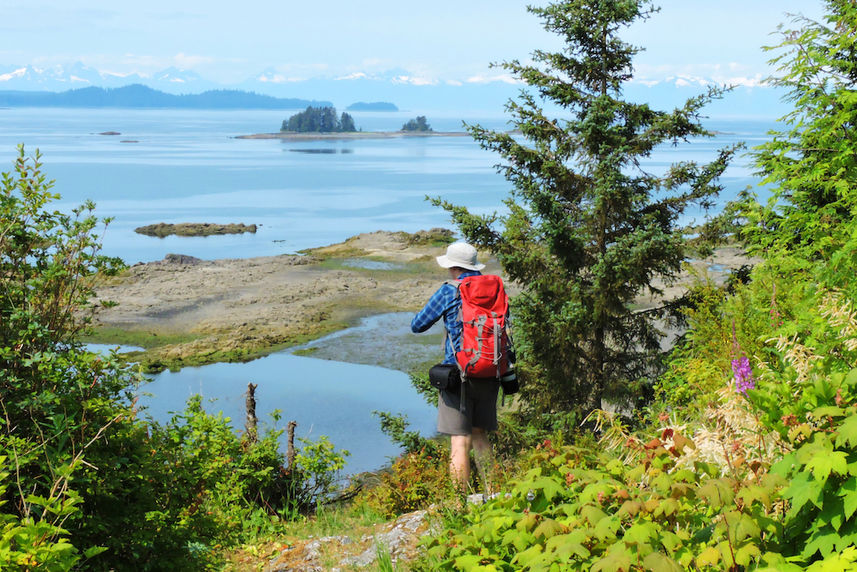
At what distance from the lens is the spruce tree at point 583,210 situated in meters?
12.4

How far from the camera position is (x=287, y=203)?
71.2 meters

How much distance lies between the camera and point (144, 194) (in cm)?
7344

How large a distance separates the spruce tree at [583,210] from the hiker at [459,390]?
6.58 metres

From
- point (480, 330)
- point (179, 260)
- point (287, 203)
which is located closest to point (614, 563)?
point (480, 330)

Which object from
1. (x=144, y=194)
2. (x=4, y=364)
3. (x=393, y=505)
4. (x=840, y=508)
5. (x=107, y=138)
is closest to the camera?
(x=840, y=508)

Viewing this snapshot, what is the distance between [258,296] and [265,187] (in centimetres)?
5691

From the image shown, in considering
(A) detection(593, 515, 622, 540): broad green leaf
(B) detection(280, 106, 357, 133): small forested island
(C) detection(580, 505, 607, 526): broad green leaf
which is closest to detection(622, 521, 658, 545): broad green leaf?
(A) detection(593, 515, 622, 540): broad green leaf

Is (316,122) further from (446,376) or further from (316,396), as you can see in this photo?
(446,376)

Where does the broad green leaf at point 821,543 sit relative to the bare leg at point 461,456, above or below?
above

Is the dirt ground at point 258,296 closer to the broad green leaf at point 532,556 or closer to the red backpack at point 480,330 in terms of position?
the red backpack at point 480,330

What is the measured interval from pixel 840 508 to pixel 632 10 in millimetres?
11384

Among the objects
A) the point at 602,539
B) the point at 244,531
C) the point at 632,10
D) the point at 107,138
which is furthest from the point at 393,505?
the point at 107,138

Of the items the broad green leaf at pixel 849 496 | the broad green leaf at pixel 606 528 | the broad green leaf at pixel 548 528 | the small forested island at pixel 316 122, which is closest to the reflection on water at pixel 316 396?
the broad green leaf at pixel 548 528

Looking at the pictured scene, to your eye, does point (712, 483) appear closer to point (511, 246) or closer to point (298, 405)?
point (511, 246)
